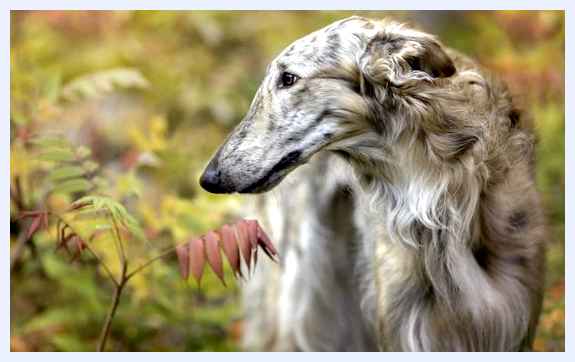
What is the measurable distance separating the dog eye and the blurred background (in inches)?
46.0

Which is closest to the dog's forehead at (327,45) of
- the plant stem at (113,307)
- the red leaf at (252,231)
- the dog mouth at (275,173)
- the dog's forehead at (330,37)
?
the dog's forehead at (330,37)

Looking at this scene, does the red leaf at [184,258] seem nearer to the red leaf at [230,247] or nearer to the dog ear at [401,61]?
the red leaf at [230,247]

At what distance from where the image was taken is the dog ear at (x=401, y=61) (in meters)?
3.75

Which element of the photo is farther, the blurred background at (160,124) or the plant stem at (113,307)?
the blurred background at (160,124)

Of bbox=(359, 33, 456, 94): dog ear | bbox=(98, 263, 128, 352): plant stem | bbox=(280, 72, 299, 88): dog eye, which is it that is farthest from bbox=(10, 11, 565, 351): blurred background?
bbox=(280, 72, 299, 88): dog eye

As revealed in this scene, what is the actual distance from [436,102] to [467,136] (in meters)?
0.21

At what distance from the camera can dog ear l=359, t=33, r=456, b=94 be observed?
375cm

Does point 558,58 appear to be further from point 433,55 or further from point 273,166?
point 273,166

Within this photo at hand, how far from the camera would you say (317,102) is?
375 centimetres

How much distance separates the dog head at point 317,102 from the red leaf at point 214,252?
0.67 feet

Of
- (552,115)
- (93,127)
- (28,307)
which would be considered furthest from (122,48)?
(552,115)

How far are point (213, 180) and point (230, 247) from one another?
30 cm

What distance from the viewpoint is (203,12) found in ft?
29.8

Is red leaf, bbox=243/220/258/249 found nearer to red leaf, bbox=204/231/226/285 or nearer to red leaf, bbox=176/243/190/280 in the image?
red leaf, bbox=204/231/226/285
